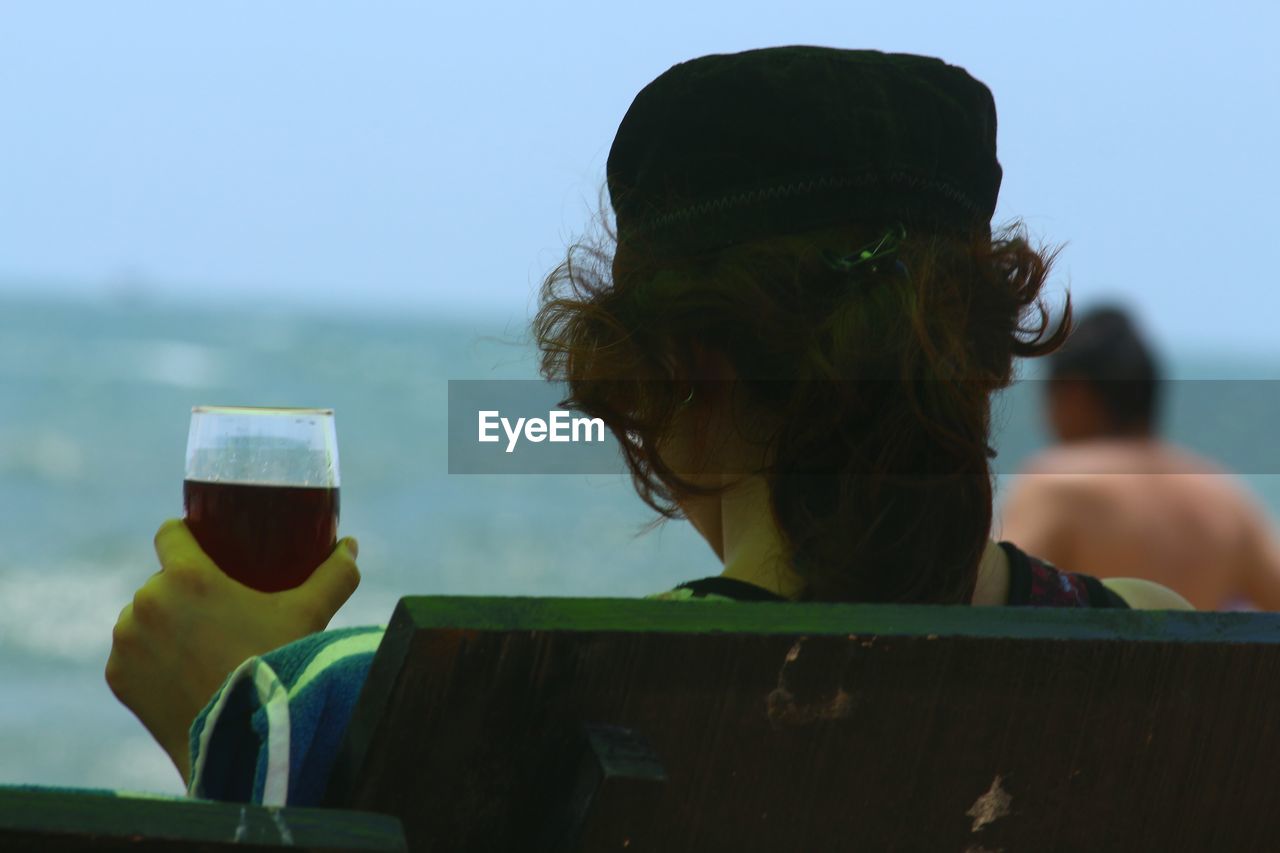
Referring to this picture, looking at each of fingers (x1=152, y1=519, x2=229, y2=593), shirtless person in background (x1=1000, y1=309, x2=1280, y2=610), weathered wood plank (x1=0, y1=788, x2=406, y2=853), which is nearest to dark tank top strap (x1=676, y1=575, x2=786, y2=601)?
fingers (x1=152, y1=519, x2=229, y2=593)

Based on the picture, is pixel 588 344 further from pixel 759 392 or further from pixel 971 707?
pixel 971 707

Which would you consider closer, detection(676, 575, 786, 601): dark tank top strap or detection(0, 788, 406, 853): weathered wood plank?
detection(0, 788, 406, 853): weathered wood plank

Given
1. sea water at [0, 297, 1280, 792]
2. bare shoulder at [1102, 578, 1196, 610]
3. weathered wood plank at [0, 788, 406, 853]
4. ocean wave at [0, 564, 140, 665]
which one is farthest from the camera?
ocean wave at [0, 564, 140, 665]

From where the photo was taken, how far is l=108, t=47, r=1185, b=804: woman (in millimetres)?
1489

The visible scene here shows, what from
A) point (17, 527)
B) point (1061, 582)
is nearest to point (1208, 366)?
point (17, 527)

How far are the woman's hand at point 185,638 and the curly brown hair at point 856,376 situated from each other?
1.49 ft

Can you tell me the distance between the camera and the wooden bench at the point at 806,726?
979 millimetres

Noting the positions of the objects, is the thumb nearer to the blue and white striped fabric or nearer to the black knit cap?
the blue and white striped fabric

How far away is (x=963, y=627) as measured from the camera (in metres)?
1.05

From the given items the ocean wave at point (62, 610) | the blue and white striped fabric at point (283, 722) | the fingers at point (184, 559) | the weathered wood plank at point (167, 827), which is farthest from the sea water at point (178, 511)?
the weathered wood plank at point (167, 827)

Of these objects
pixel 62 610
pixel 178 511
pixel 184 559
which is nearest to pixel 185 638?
pixel 184 559

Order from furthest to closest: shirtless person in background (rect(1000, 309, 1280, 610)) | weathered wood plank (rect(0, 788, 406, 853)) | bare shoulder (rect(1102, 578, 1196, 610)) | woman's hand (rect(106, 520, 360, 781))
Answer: shirtless person in background (rect(1000, 309, 1280, 610)) → bare shoulder (rect(1102, 578, 1196, 610)) → woman's hand (rect(106, 520, 360, 781)) → weathered wood plank (rect(0, 788, 406, 853))

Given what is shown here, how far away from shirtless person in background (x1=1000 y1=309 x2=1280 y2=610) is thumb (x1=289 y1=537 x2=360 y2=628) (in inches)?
121

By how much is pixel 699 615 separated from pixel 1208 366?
11549 centimetres
